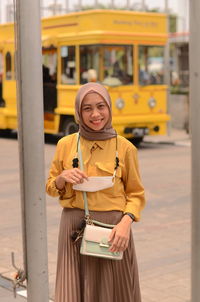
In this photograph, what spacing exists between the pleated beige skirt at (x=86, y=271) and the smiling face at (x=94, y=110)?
17.7 inches

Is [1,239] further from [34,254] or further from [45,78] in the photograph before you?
[45,78]

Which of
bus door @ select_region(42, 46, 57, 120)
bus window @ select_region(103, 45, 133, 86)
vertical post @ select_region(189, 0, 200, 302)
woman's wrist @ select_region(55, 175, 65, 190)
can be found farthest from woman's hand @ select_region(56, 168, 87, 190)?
bus door @ select_region(42, 46, 57, 120)

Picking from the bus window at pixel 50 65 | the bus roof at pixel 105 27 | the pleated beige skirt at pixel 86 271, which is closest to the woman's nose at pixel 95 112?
the pleated beige skirt at pixel 86 271

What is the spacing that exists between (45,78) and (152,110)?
2.85m

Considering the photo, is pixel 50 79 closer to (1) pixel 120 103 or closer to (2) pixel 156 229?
(1) pixel 120 103

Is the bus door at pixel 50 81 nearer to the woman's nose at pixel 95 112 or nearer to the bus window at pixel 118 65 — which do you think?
the bus window at pixel 118 65

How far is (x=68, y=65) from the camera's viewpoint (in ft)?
46.8

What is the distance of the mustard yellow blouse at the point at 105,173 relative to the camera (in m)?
3.10

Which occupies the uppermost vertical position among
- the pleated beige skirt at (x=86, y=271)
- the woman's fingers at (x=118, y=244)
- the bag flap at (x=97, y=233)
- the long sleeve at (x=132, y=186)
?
the long sleeve at (x=132, y=186)

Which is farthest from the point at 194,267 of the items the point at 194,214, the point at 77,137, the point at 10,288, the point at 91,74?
the point at 91,74

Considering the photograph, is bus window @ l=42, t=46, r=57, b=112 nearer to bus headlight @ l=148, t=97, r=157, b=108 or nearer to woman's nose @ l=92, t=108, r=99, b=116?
bus headlight @ l=148, t=97, r=157, b=108

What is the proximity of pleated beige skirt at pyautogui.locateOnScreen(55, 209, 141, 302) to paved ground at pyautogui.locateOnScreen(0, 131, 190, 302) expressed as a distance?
1.49m

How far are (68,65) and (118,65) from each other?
4.35ft

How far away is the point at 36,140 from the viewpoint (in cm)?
300
